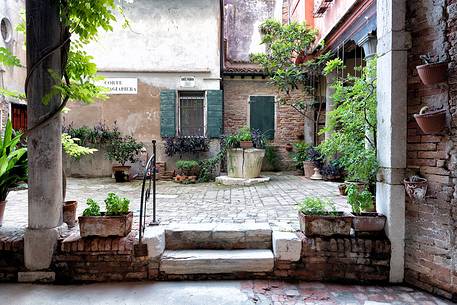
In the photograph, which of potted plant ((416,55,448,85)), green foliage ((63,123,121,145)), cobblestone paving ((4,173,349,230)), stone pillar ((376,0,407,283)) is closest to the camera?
potted plant ((416,55,448,85))

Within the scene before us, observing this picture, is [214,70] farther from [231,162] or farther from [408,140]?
[408,140]

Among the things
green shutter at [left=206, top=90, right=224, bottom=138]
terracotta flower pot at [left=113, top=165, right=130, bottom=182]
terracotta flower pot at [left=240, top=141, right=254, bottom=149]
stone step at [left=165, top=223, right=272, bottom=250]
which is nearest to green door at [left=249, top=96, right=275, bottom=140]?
green shutter at [left=206, top=90, right=224, bottom=138]

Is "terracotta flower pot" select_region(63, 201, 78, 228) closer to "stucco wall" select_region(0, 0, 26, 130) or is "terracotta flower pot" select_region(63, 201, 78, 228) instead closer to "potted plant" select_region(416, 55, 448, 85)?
"potted plant" select_region(416, 55, 448, 85)

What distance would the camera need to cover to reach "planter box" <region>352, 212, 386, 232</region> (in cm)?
315

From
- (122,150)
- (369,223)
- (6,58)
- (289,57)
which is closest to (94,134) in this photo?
(122,150)

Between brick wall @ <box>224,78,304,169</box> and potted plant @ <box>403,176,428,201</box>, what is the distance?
8045mm

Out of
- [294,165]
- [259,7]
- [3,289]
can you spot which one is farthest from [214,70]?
[3,289]

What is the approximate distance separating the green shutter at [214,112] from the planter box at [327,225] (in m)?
6.34

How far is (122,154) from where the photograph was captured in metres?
8.81

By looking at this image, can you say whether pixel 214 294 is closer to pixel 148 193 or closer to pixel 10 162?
pixel 148 193

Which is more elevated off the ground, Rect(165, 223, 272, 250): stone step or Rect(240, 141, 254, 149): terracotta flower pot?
Rect(240, 141, 254, 149): terracotta flower pot

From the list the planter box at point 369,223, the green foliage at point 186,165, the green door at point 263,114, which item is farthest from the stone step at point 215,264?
the green door at point 263,114

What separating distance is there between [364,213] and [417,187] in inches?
24.5

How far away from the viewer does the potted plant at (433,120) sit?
2.67 meters
